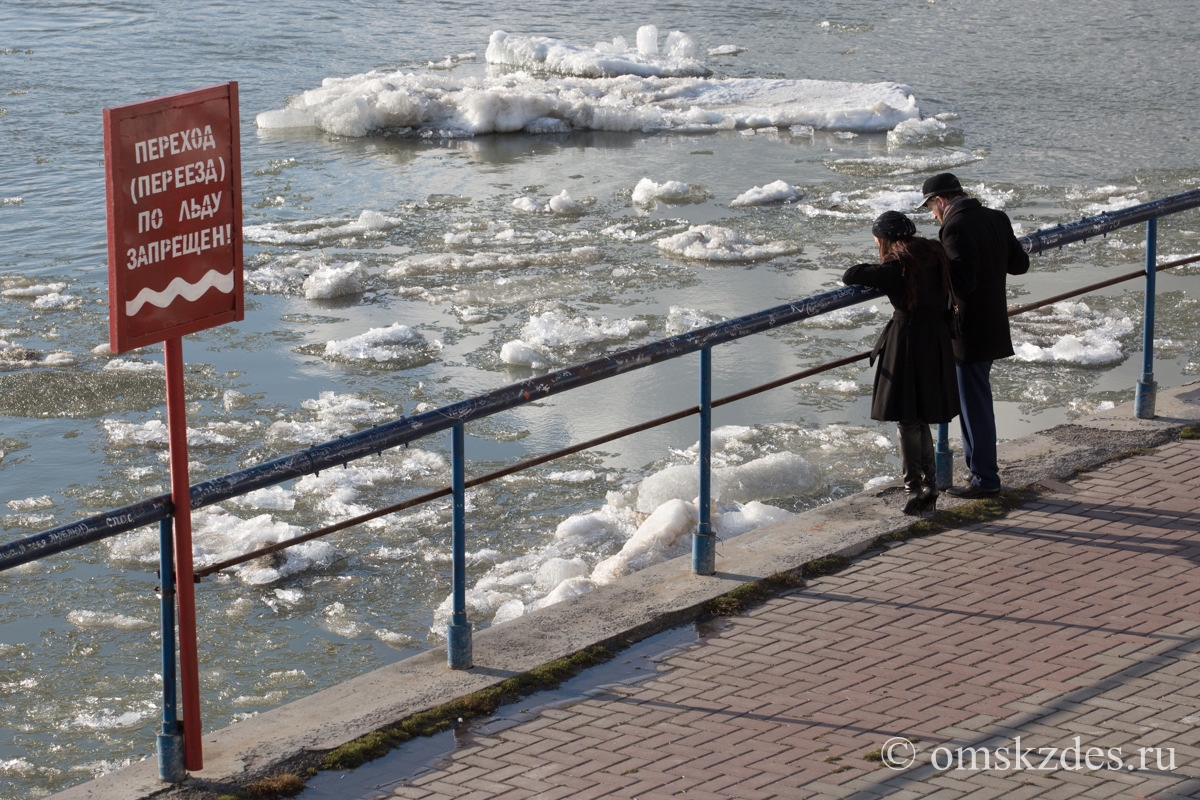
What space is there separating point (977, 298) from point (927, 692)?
6.96 feet

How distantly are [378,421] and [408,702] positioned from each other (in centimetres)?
558

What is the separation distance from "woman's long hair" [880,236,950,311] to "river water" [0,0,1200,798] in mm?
2329

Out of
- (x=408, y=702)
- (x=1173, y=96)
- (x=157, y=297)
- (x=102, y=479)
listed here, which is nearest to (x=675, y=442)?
(x=102, y=479)

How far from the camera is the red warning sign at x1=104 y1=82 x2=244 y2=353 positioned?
164 inches

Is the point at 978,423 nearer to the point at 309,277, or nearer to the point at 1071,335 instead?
the point at 1071,335

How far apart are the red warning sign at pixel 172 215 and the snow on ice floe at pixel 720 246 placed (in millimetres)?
9927

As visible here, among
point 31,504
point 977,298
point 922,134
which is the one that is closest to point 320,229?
point 31,504

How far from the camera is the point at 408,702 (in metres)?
4.86

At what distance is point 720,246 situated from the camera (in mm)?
14289

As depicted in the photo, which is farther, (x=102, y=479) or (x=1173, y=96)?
(x=1173, y=96)

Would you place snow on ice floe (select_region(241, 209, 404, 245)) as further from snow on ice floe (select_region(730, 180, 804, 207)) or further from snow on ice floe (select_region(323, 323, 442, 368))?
snow on ice floe (select_region(730, 180, 804, 207))

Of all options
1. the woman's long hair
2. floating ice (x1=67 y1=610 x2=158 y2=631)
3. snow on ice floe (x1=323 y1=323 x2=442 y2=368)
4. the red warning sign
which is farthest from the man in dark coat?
Result: snow on ice floe (x1=323 y1=323 x2=442 y2=368)

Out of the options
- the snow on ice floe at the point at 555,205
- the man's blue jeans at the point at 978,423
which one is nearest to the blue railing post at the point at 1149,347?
the man's blue jeans at the point at 978,423

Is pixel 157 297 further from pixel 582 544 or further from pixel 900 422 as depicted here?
pixel 582 544
